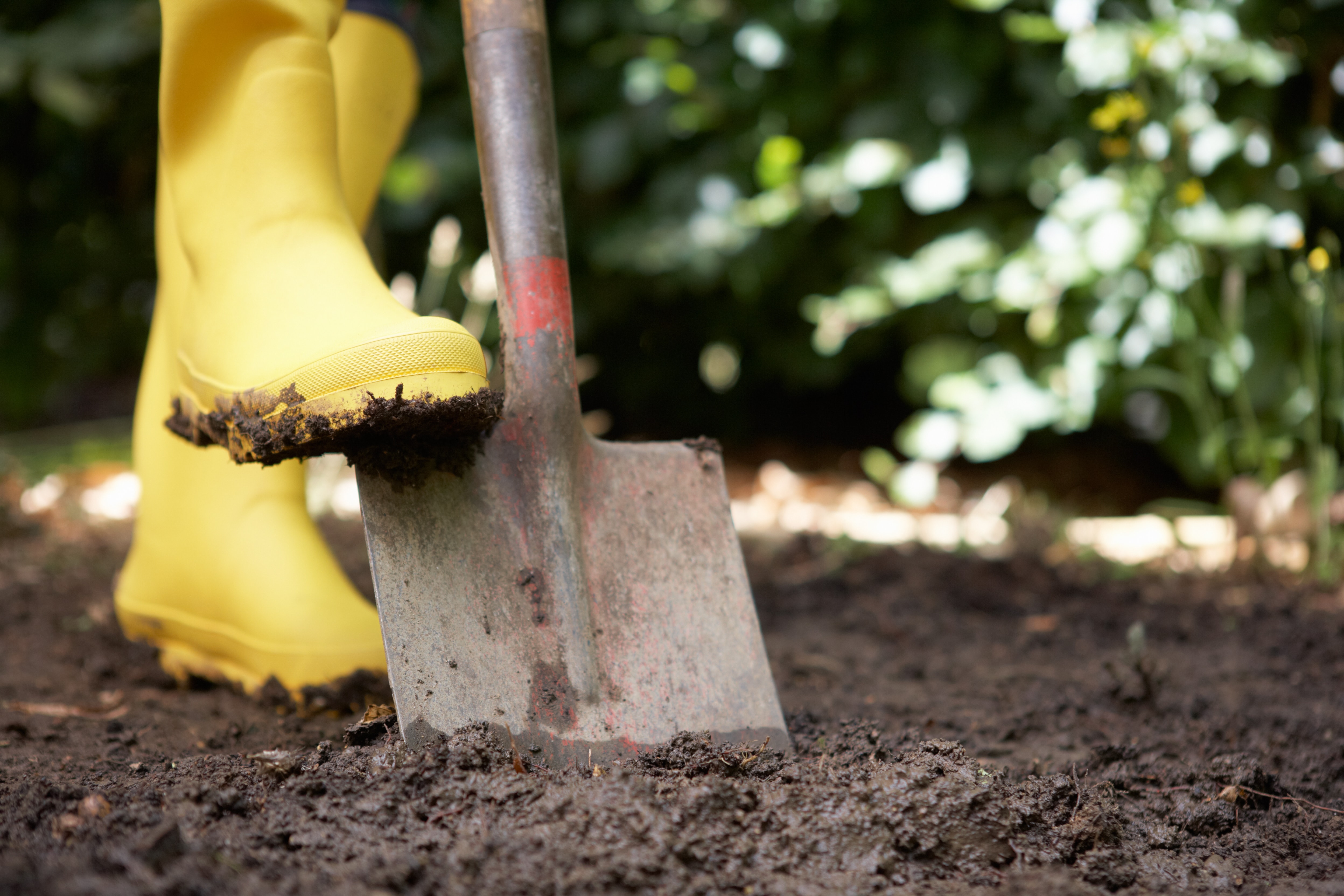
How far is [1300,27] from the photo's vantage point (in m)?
2.04

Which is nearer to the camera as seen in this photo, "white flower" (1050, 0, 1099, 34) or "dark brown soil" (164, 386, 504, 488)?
"dark brown soil" (164, 386, 504, 488)

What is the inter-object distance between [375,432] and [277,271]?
248 mm

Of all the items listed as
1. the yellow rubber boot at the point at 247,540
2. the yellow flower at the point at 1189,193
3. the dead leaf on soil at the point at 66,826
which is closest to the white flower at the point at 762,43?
the yellow flower at the point at 1189,193

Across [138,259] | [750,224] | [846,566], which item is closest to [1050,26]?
[750,224]

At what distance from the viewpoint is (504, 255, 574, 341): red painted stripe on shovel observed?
107 centimetres

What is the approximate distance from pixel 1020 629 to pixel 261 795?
1.29 meters

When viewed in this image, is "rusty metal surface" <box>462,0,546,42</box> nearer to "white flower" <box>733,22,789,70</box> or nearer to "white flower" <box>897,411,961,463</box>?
"white flower" <box>733,22,789,70</box>

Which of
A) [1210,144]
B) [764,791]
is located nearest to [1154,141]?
[1210,144]

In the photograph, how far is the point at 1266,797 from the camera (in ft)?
3.19

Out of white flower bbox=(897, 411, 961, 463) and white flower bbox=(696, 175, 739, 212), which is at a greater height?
white flower bbox=(696, 175, 739, 212)

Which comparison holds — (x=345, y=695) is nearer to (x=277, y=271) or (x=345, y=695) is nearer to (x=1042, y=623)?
(x=277, y=271)

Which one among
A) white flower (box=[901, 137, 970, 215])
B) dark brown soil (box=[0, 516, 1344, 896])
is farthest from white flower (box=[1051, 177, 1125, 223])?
dark brown soil (box=[0, 516, 1344, 896])

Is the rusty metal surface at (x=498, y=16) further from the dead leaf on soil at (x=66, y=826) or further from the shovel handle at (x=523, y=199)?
the dead leaf on soil at (x=66, y=826)

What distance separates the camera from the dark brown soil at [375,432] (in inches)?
35.0
